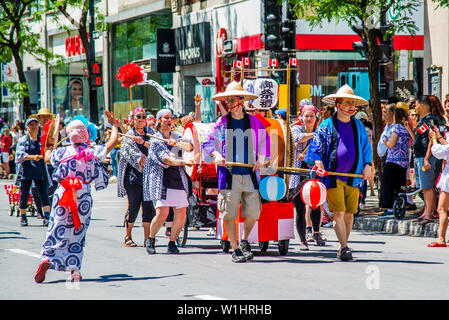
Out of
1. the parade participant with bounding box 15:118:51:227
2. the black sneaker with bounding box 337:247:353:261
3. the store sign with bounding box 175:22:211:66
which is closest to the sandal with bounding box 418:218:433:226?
the black sneaker with bounding box 337:247:353:261

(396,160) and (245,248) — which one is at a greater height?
(396,160)

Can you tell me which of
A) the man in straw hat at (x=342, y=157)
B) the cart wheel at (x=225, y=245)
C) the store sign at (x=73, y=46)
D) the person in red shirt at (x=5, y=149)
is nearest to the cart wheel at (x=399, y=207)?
the man in straw hat at (x=342, y=157)

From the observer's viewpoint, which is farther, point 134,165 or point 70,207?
point 134,165

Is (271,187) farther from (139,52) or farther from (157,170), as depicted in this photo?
(139,52)

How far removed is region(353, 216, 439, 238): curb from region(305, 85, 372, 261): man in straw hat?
3.11 m

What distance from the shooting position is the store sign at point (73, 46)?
41.4 meters

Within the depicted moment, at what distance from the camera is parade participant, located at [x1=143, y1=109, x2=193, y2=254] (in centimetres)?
1064

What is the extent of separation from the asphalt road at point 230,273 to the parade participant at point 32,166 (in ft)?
7.24

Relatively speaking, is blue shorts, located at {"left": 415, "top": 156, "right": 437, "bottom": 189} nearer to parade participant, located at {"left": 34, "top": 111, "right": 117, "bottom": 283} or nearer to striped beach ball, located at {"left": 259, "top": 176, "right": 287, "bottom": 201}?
striped beach ball, located at {"left": 259, "top": 176, "right": 287, "bottom": 201}

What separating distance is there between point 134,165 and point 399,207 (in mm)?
4569

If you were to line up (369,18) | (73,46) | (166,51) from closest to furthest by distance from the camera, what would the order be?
1. (369,18)
2. (166,51)
3. (73,46)

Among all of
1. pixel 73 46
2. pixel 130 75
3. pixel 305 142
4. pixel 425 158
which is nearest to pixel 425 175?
pixel 425 158

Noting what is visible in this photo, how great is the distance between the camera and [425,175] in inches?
496

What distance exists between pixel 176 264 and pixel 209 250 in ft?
4.83
